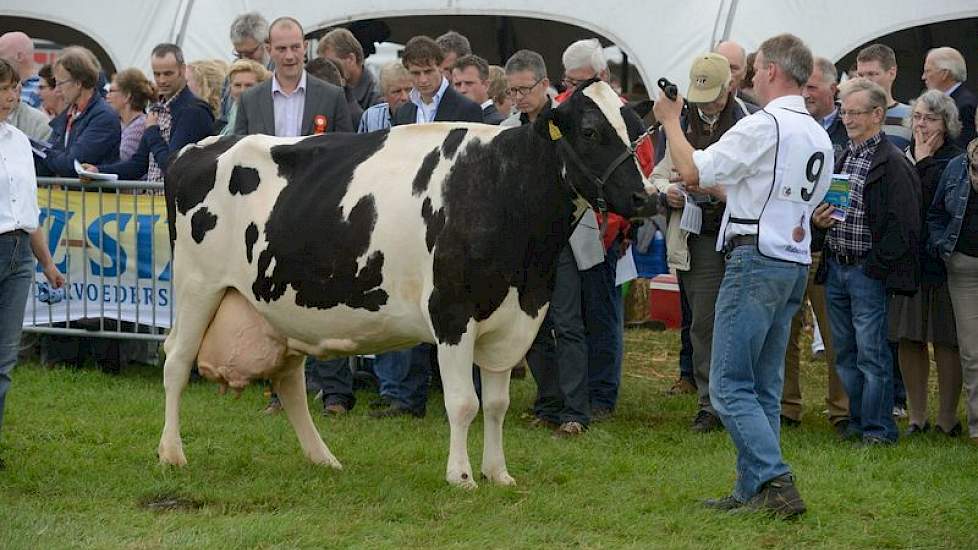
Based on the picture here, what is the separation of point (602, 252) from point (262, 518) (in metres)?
3.44

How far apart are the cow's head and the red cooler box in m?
6.88

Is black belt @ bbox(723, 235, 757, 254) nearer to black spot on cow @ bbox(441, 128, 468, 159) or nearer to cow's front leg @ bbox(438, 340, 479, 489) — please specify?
cow's front leg @ bbox(438, 340, 479, 489)

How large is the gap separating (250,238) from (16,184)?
124cm

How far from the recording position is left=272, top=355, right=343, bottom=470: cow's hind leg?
26.0 ft

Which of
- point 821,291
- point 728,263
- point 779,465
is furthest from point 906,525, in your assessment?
point 821,291

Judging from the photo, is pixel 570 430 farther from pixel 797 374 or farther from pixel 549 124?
pixel 549 124

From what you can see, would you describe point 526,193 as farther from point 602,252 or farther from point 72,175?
point 72,175

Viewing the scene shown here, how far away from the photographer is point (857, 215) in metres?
8.73

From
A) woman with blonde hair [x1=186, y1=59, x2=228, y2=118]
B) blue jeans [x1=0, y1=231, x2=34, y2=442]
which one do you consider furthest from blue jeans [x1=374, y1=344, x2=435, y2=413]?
woman with blonde hair [x1=186, y1=59, x2=228, y2=118]

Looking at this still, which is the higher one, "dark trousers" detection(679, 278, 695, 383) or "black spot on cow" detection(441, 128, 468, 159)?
"black spot on cow" detection(441, 128, 468, 159)

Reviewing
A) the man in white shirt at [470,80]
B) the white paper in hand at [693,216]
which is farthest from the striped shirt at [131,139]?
the white paper in hand at [693,216]

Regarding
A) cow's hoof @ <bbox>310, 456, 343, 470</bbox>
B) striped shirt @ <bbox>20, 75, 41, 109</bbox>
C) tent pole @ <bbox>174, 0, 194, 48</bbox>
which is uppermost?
tent pole @ <bbox>174, 0, 194, 48</bbox>

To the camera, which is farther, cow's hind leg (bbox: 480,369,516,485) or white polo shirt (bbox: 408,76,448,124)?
white polo shirt (bbox: 408,76,448,124)

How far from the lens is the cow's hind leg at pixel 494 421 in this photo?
7488 mm
